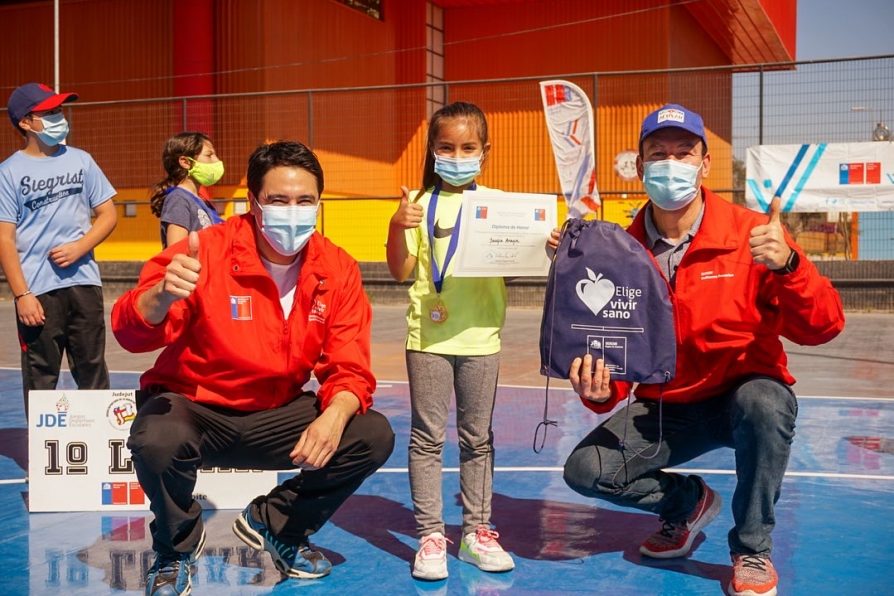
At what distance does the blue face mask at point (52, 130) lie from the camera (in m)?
5.23

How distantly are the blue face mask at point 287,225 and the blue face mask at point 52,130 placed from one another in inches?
83.6

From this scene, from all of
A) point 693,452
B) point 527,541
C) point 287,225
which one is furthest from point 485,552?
point 287,225

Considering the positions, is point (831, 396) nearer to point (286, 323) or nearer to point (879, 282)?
point (286, 323)

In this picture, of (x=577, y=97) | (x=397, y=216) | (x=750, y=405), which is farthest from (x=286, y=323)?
(x=577, y=97)

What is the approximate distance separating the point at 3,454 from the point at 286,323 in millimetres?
3186

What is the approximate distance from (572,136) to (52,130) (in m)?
10.9

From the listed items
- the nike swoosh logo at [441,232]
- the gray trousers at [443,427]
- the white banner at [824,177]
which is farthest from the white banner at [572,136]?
the gray trousers at [443,427]

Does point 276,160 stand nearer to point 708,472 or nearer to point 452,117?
point 452,117

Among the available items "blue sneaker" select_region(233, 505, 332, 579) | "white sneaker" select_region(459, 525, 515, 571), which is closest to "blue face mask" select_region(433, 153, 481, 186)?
"white sneaker" select_region(459, 525, 515, 571)

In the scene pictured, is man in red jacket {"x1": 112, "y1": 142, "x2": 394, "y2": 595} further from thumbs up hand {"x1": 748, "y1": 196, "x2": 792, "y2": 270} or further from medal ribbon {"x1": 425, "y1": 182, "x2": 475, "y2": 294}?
thumbs up hand {"x1": 748, "y1": 196, "x2": 792, "y2": 270}

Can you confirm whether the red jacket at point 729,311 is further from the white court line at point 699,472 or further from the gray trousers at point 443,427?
the white court line at point 699,472

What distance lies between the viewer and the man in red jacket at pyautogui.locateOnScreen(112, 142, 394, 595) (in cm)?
347

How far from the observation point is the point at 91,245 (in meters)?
5.28

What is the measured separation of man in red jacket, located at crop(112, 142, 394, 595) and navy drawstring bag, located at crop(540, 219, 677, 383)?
726 mm
